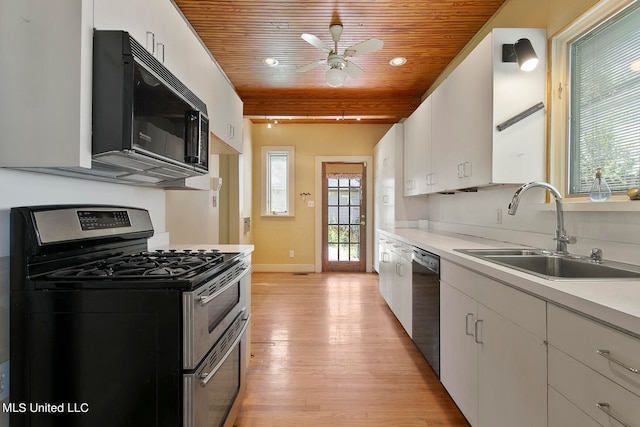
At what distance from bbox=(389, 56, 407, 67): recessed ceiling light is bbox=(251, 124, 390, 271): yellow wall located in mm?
2206

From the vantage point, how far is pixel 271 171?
566cm

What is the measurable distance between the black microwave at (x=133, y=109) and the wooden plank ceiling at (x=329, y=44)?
1551 mm

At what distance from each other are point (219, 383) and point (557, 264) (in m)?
1.75

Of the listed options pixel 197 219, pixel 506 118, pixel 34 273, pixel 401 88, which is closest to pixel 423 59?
pixel 401 88

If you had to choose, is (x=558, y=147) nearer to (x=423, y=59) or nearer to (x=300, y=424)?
(x=423, y=59)

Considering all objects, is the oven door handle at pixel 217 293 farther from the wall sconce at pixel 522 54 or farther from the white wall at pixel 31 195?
the wall sconce at pixel 522 54

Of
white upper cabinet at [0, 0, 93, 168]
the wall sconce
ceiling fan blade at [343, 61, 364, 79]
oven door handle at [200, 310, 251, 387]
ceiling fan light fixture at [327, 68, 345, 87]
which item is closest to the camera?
white upper cabinet at [0, 0, 93, 168]

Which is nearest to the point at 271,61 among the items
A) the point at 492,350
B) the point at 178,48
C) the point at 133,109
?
the point at 178,48

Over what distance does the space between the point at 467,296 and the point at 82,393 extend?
1.62m

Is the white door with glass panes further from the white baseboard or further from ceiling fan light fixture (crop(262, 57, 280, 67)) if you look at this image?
ceiling fan light fixture (crop(262, 57, 280, 67))

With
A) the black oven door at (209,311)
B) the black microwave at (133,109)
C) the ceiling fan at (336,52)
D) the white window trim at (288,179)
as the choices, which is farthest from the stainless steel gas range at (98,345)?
the white window trim at (288,179)

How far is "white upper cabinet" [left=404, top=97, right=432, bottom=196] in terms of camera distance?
3006 millimetres

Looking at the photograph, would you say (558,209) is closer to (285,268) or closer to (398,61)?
(398,61)

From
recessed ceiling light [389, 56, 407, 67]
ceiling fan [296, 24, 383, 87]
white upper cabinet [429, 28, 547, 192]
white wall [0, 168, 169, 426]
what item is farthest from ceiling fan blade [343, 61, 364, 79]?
white wall [0, 168, 169, 426]
